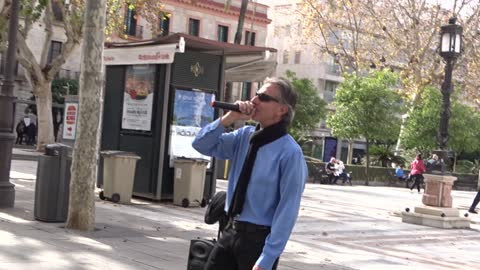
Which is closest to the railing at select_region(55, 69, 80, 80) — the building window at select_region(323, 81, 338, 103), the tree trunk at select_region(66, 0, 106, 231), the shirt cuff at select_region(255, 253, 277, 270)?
the building window at select_region(323, 81, 338, 103)

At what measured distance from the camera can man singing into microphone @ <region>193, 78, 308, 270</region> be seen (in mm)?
3250

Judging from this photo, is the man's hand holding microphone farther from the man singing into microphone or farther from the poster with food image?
the poster with food image

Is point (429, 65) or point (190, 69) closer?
point (190, 69)

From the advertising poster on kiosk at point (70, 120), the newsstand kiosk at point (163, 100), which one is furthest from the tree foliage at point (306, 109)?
the newsstand kiosk at point (163, 100)

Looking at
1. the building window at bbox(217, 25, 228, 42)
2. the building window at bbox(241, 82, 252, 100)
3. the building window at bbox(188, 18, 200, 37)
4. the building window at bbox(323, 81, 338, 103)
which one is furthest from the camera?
the building window at bbox(323, 81, 338, 103)

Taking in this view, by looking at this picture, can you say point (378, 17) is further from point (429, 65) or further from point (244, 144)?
point (244, 144)

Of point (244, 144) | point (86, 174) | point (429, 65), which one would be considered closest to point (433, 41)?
point (429, 65)

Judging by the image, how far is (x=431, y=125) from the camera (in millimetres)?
37906

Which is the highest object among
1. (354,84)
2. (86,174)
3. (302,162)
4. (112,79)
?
(354,84)

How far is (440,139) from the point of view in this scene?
48.0 feet

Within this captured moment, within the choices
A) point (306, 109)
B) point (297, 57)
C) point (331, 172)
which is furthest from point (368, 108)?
point (297, 57)

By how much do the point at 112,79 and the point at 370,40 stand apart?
2526cm

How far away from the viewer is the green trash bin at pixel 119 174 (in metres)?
12.0

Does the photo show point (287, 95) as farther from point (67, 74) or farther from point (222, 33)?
point (222, 33)
